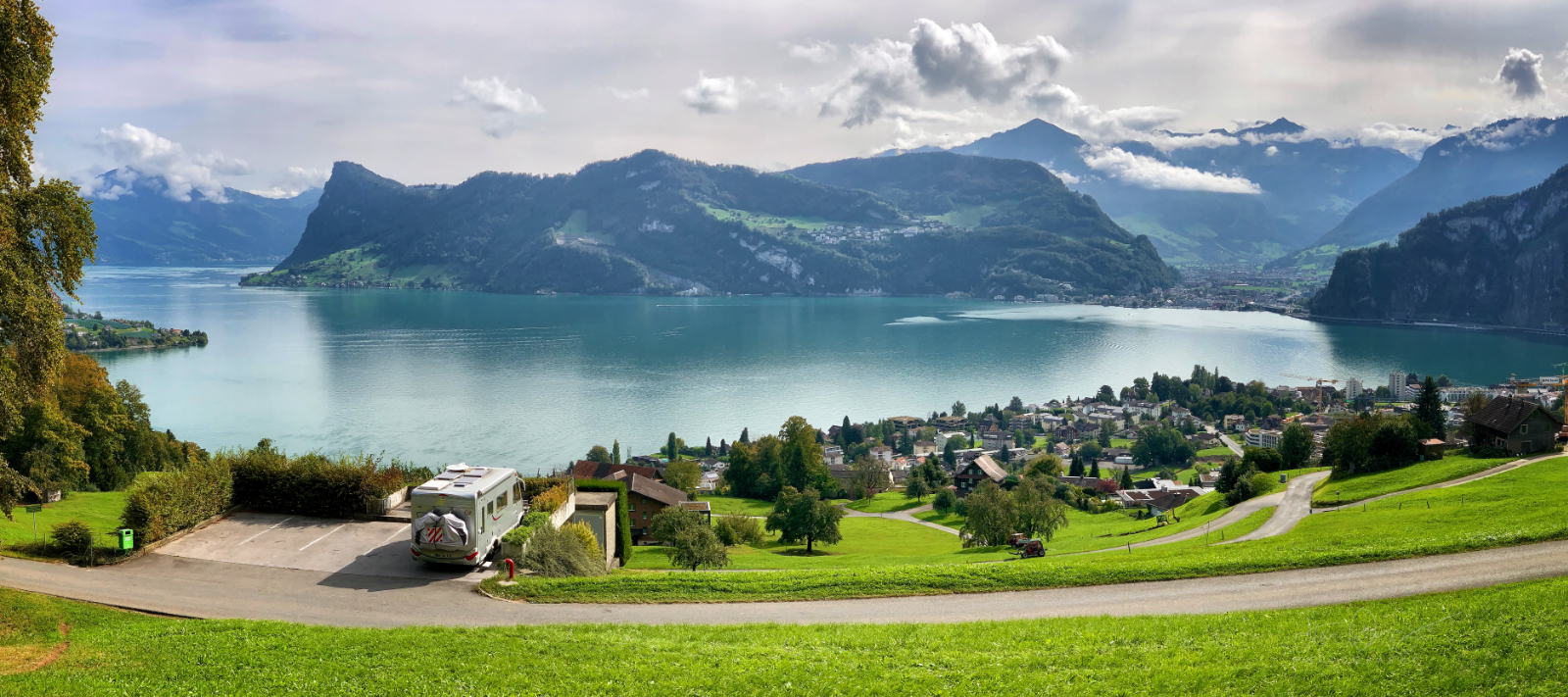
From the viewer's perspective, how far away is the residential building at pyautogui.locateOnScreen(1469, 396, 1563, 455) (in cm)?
2380

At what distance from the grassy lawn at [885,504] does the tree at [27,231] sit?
41.2 meters

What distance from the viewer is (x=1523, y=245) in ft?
608

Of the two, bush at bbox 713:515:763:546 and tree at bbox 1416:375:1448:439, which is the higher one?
tree at bbox 1416:375:1448:439

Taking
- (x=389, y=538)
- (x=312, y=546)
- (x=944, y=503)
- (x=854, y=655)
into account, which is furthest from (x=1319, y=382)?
(x=312, y=546)

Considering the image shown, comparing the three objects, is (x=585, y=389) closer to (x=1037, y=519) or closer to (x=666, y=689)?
(x=1037, y=519)

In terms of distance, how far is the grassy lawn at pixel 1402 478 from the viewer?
23188 millimetres

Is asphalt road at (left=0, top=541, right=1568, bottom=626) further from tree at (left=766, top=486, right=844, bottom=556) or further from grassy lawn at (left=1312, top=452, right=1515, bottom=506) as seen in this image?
tree at (left=766, top=486, right=844, bottom=556)

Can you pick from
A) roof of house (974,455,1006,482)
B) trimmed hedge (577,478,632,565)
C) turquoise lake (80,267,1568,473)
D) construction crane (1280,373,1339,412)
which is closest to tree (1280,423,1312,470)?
roof of house (974,455,1006,482)

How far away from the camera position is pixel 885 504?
165 ft

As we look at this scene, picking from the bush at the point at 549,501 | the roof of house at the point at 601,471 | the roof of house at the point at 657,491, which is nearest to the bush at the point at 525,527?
the bush at the point at 549,501

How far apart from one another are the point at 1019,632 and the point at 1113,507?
4312 centimetres

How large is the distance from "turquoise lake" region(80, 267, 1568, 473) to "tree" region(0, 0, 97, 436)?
46.0 meters

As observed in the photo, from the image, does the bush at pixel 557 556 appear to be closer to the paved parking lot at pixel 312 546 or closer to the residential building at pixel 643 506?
the paved parking lot at pixel 312 546

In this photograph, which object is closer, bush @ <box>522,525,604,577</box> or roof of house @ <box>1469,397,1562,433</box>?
bush @ <box>522,525,604,577</box>
